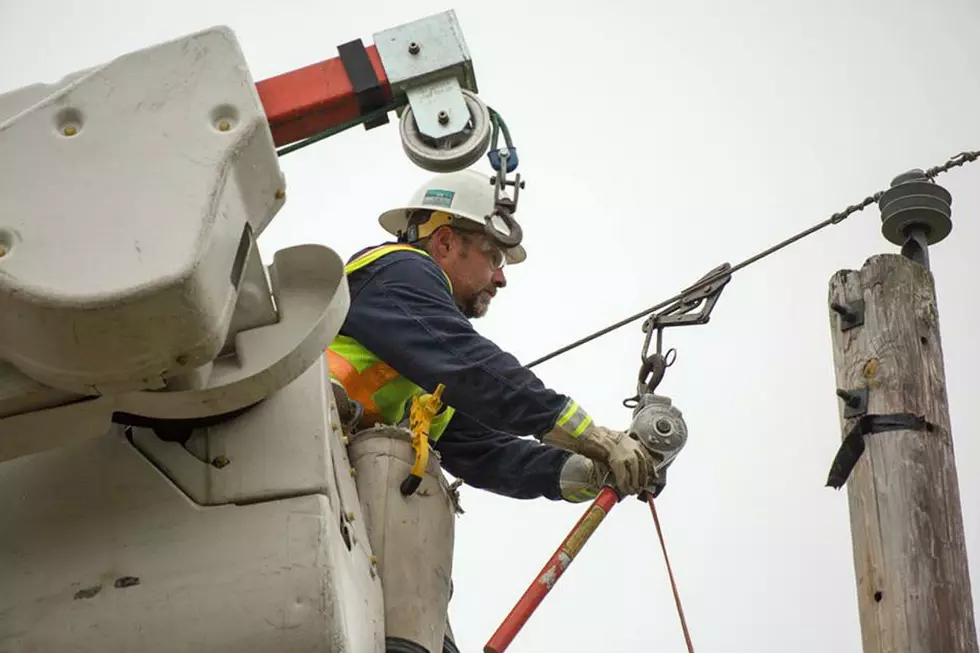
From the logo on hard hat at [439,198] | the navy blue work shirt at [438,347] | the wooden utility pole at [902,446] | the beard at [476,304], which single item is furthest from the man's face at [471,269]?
the wooden utility pole at [902,446]

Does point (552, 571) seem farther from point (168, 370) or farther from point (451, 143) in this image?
point (168, 370)

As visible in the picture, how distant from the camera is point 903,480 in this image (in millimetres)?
4875

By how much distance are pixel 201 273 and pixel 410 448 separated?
6.31ft

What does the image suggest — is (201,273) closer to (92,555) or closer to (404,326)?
(92,555)

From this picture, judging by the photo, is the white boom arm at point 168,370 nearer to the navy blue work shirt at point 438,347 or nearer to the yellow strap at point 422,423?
the yellow strap at point 422,423

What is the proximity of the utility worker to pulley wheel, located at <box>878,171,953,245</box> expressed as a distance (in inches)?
52.0

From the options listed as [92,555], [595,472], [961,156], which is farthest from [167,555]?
[961,156]

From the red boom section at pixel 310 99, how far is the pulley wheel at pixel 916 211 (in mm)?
2529

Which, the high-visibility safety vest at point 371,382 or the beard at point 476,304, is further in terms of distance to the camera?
the beard at point 476,304

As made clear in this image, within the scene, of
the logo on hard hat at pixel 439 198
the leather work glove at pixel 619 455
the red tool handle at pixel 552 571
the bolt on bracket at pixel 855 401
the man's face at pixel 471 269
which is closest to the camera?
the red tool handle at pixel 552 571

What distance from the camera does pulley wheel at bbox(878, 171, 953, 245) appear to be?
5.61 metres

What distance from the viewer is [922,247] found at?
18.3ft

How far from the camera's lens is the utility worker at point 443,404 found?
430 centimetres

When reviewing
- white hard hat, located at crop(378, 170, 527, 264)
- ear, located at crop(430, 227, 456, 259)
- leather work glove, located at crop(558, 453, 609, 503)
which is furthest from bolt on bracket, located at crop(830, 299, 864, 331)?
ear, located at crop(430, 227, 456, 259)
